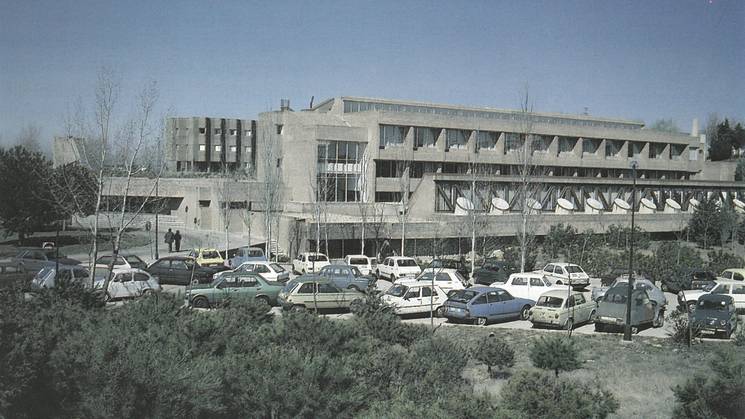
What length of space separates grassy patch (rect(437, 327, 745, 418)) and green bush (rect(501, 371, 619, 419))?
288cm

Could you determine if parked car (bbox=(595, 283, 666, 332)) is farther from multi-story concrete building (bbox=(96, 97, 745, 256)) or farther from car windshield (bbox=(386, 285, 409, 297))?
multi-story concrete building (bbox=(96, 97, 745, 256))

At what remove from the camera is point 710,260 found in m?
38.9

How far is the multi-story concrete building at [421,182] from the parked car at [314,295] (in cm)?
1516

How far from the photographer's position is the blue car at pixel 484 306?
841 inches

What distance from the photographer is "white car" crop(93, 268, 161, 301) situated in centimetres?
2338

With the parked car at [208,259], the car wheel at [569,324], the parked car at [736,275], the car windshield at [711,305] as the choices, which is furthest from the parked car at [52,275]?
the parked car at [736,275]

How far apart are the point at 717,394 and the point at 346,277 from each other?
16813 mm

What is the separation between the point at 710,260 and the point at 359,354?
31706 millimetres

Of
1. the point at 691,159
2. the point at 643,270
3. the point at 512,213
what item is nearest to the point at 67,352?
the point at 643,270

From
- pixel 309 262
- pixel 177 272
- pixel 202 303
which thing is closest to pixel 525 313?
pixel 202 303

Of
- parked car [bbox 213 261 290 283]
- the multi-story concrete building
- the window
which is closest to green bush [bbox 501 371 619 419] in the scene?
parked car [bbox 213 261 290 283]

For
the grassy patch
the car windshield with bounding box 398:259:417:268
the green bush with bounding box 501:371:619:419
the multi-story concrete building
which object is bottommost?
the grassy patch

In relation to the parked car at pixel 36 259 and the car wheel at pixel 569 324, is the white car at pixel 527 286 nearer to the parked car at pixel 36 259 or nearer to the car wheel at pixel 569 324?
the car wheel at pixel 569 324

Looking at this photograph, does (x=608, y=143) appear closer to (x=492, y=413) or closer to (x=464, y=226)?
(x=464, y=226)
